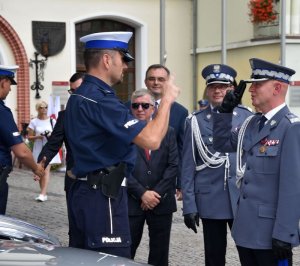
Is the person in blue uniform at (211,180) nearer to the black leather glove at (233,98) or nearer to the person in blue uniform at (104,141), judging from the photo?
the black leather glove at (233,98)

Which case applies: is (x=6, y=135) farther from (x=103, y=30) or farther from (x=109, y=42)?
(x=103, y=30)

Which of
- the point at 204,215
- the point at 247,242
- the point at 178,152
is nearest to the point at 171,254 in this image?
the point at 178,152

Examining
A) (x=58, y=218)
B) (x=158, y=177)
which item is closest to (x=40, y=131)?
(x=58, y=218)

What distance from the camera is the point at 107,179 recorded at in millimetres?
4160

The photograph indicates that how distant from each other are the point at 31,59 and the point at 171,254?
35.4 feet

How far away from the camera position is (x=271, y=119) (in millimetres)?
4371

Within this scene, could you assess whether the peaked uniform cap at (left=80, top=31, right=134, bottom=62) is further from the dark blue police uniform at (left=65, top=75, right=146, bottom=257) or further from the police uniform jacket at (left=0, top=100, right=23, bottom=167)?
the police uniform jacket at (left=0, top=100, right=23, bottom=167)

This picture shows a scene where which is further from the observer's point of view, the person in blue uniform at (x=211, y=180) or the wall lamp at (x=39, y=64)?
the wall lamp at (x=39, y=64)

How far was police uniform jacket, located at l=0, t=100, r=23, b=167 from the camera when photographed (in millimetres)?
6301

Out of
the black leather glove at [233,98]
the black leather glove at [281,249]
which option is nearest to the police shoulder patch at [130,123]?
the black leather glove at [233,98]

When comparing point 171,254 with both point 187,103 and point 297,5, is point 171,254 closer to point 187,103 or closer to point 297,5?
point 297,5

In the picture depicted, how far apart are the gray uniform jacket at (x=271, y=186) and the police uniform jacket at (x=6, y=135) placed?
8.50 feet

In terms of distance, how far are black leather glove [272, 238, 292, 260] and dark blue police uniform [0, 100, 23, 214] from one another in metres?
3.04

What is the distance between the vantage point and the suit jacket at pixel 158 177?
5.82 metres
